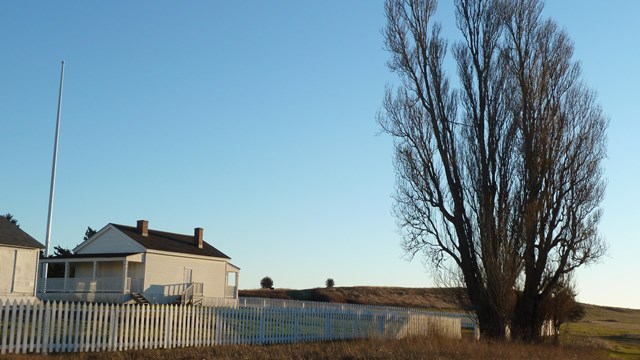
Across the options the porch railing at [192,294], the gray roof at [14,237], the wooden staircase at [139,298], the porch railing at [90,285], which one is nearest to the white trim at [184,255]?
the porch railing at [90,285]

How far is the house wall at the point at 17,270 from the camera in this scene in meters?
28.0

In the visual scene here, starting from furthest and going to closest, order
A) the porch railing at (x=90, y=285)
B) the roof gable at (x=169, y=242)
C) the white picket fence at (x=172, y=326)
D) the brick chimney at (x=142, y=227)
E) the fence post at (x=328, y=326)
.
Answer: the brick chimney at (x=142, y=227) → the roof gable at (x=169, y=242) → the porch railing at (x=90, y=285) → the fence post at (x=328, y=326) → the white picket fence at (x=172, y=326)

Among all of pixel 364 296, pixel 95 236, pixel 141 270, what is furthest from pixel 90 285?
pixel 364 296

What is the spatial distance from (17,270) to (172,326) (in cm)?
1385

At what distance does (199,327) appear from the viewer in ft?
60.8

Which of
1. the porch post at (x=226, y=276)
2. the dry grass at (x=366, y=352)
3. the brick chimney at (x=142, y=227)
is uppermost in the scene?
the brick chimney at (x=142, y=227)

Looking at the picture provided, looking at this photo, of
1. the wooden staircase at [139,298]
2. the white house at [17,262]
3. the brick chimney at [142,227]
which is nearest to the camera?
the white house at [17,262]

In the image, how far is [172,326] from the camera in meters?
18.0

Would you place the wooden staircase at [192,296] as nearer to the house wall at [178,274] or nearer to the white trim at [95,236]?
the house wall at [178,274]

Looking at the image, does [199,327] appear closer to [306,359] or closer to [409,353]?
[306,359]

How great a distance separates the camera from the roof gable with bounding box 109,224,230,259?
3775 cm

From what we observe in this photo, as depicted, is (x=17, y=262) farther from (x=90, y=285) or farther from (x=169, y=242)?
(x=169, y=242)

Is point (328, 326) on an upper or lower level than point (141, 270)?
lower

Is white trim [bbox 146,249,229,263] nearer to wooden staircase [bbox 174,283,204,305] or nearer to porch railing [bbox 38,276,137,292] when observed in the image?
porch railing [bbox 38,276,137,292]
